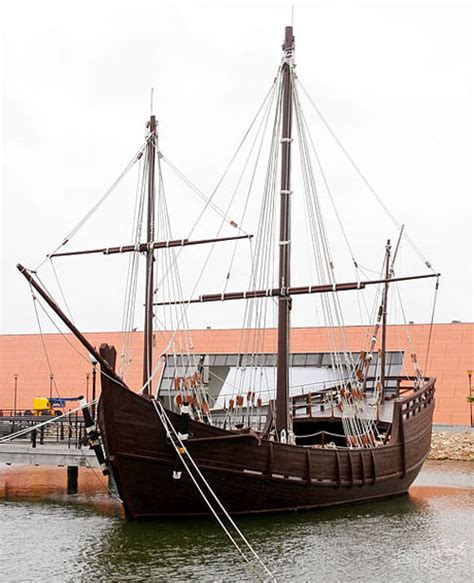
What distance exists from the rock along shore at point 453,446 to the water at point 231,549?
14.1 m

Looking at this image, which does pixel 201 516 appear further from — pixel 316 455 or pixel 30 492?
pixel 30 492

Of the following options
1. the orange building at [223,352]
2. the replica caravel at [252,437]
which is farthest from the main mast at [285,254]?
the orange building at [223,352]

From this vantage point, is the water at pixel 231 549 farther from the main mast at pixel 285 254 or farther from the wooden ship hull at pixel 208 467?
the main mast at pixel 285 254

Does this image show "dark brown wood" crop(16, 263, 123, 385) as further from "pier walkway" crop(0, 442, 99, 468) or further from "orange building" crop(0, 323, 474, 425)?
"orange building" crop(0, 323, 474, 425)

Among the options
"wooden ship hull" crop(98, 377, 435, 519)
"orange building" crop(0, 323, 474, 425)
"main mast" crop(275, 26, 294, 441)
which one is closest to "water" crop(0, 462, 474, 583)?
"wooden ship hull" crop(98, 377, 435, 519)

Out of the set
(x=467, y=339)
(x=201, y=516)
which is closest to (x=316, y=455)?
(x=201, y=516)

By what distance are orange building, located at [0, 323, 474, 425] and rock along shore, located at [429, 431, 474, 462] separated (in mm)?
3362

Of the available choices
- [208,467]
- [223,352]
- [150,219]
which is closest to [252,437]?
[208,467]

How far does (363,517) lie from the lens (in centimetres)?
2014

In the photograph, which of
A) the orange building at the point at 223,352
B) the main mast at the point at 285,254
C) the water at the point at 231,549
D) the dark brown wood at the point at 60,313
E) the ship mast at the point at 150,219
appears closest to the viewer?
the water at the point at 231,549

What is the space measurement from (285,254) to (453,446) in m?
19.2

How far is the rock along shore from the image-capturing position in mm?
36594

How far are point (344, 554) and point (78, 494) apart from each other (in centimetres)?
990

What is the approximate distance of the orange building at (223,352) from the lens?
4447 centimetres
